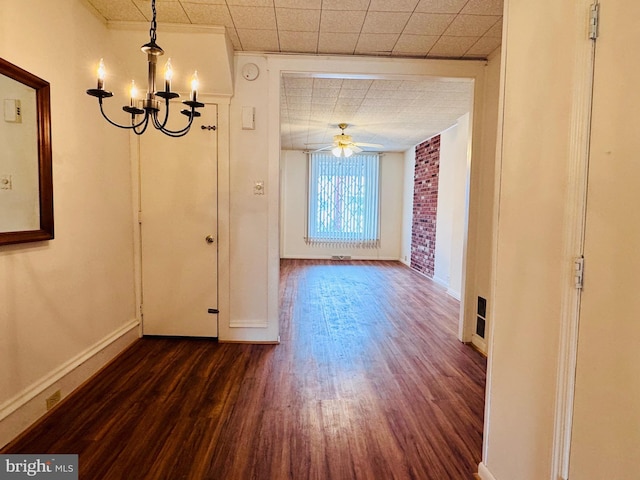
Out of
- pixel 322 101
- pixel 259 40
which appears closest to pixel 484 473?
pixel 259 40

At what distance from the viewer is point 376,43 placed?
277 centimetres

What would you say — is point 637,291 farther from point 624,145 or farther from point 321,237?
point 321,237

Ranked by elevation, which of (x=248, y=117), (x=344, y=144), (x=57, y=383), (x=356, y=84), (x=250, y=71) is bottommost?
(x=57, y=383)

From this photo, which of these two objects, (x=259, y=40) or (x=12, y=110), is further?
(x=259, y=40)

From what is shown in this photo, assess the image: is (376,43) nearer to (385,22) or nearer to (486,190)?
(385,22)

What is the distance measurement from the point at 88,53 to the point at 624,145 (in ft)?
9.84

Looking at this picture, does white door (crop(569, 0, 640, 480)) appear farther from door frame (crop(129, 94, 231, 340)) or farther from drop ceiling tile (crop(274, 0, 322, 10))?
door frame (crop(129, 94, 231, 340))

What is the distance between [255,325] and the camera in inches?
123

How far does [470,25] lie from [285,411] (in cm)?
297

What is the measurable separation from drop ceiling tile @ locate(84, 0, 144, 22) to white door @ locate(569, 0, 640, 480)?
269cm

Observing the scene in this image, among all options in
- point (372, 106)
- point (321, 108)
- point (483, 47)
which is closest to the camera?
point (483, 47)

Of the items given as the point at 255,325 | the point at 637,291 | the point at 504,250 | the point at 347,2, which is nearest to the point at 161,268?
the point at 255,325

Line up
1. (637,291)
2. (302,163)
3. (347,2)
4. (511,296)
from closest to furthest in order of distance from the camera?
(637,291), (511,296), (347,2), (302,163)

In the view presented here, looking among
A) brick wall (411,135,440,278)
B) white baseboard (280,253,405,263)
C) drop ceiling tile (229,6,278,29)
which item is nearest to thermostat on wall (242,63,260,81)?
drop ceiling tile (229,6,278,29)
